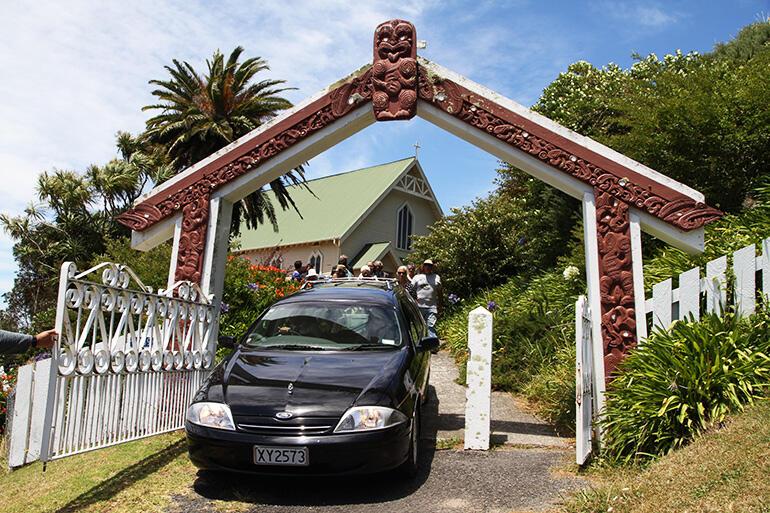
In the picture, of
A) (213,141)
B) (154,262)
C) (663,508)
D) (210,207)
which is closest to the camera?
(663,508)

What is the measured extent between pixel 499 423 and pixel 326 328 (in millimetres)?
2787

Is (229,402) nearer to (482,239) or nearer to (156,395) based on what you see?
(156,395)

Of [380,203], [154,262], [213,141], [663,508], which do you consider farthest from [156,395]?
[380,203]

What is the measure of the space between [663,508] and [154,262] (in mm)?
10629

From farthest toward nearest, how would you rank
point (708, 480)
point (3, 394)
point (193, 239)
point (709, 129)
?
point (709, 129) → point (3, 394) → point (193, 239) → point (708, 480)

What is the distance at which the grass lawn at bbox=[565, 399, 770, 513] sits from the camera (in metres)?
3.57

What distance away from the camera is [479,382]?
6371mm

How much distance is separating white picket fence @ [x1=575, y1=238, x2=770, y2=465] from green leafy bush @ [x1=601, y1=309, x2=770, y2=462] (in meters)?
0.17

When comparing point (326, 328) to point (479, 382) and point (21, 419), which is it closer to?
point (479, 382)

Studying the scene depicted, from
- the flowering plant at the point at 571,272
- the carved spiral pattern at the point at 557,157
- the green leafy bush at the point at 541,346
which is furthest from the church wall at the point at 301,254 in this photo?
the carved spiral pattern at the point at 557,157

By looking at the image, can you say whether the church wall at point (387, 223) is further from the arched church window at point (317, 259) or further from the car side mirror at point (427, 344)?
the car side mirror at point (427, 344)

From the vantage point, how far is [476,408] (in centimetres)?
627

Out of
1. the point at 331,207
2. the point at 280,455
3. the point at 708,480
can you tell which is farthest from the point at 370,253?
the point at 708,480

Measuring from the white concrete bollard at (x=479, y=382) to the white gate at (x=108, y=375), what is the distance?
3156 mm
